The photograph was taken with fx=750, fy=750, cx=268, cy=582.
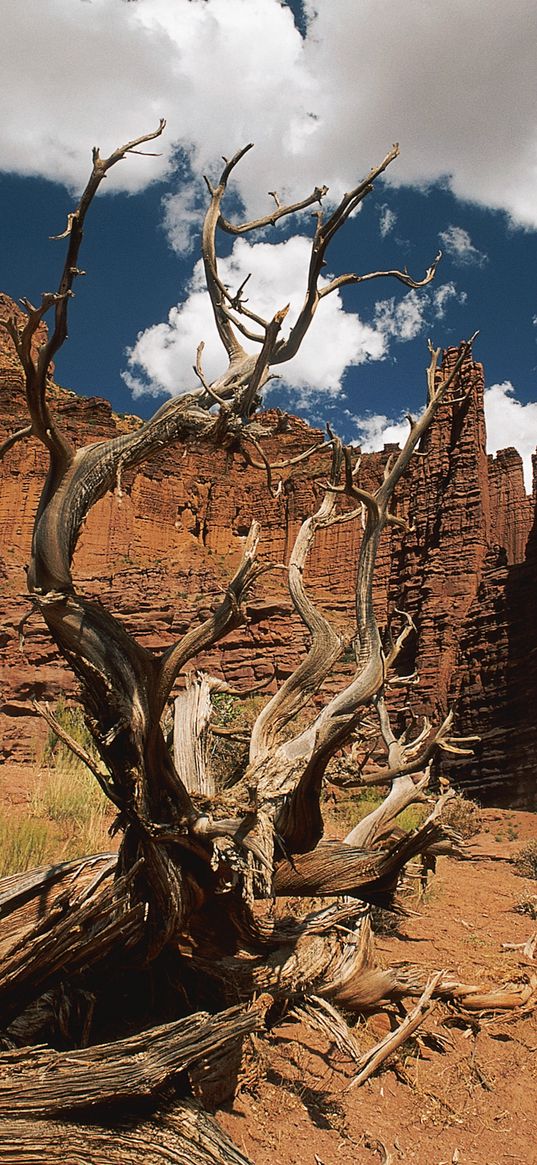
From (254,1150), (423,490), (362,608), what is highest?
(423,490)

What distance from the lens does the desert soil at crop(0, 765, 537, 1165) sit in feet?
11.0

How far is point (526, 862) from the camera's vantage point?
424 inches

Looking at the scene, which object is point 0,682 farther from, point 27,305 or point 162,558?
point 162,558

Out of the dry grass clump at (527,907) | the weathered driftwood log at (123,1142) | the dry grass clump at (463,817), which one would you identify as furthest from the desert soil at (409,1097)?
the dry grass clump at (463,817)

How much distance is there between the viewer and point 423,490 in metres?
28.2

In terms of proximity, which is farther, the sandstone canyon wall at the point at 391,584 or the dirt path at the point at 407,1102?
the sandstone canyon wall at the point at 391,584

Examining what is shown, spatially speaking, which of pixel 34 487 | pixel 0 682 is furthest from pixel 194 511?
pixel 0 682

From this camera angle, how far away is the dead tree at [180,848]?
3.24 meters

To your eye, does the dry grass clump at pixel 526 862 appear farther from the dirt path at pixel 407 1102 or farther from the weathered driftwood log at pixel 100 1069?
the weathered driftwood log at pixel 100 1069

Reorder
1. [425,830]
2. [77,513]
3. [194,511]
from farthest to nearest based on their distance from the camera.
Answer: [194,511] < [425,830] < [77,513]

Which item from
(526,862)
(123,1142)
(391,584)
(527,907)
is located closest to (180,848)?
(123,1142)

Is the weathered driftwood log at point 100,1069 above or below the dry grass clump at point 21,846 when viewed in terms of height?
below

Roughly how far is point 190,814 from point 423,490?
2592 cm

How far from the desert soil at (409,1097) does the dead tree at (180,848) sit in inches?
10.3
